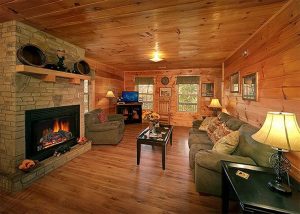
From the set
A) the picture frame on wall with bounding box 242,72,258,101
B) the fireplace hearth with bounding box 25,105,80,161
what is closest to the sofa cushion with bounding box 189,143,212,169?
the picture frame on wall with bounding box 242,72,258,101

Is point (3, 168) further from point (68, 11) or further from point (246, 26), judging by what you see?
point (246, 26)

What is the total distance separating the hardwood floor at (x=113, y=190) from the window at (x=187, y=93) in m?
3.65

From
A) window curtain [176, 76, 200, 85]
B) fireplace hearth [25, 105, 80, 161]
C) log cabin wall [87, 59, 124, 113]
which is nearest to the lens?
fireplace hearth [25, 105, 80, 161]

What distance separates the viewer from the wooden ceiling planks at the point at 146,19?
1.76 meters

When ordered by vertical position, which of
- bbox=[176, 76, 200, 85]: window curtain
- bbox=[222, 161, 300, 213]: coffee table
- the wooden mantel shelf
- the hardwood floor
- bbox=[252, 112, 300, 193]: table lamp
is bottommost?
the hardwood floor

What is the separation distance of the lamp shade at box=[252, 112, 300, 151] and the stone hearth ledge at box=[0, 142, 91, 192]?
2965mm

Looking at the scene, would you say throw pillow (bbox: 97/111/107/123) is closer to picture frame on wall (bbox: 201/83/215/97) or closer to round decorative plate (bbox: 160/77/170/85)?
round decorative plate (bbox: 160/77/170/85)

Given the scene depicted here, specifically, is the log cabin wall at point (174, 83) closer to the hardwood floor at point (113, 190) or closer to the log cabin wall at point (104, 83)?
the log cabin wall at point (104, 83)

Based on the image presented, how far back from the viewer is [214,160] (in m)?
1.94

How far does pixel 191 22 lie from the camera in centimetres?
223

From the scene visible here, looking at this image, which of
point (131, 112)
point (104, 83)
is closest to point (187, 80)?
A: point (131, 112)

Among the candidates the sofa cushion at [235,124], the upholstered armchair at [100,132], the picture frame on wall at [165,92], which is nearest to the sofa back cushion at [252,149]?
the sofa cushion at [235,124]

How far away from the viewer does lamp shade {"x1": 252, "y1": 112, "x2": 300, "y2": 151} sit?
46.5 inches

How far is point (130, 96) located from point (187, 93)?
246 cm
